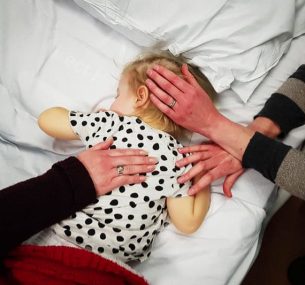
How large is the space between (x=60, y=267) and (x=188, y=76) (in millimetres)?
492

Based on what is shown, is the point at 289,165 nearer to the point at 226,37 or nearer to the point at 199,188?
the point at 199,188

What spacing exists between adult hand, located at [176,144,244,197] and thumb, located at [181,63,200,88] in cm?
15

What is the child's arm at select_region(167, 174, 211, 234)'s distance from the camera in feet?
2.67

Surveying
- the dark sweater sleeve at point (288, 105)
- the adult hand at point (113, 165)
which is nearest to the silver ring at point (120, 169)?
the adult hand at point (113, 165)

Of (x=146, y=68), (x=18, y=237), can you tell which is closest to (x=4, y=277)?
(x=18, y=237)

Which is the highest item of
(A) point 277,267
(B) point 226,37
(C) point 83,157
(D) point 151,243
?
(B) point 226,37

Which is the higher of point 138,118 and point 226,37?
point 226,37

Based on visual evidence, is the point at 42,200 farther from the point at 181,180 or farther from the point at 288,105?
the point at 288,105

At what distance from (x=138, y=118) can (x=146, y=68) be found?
124 millimetres

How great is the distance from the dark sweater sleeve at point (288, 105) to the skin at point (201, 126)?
0.24 feet

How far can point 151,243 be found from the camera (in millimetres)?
858

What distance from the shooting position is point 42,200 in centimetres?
70

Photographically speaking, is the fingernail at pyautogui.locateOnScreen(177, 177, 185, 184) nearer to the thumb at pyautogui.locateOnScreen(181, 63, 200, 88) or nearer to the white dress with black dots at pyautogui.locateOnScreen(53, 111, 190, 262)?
the white dress with black dots at pyautogui.locateOnScreen(53, 111, 190, 262)

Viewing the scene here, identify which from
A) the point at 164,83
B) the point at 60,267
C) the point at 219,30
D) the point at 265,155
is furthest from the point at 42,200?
the point at 219,30
